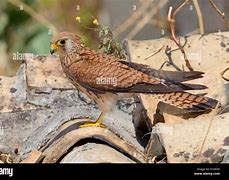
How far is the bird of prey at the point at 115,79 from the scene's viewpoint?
126 inches

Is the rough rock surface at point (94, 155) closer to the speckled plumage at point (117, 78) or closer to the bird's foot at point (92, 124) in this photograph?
the bird's foot at point (92, 124)

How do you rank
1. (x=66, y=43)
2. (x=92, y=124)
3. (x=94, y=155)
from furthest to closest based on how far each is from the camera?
(x=66, y=43) < (x=92, y=124) < (x=94, y=155)

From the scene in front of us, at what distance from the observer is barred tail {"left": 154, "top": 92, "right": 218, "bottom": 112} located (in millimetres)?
3197

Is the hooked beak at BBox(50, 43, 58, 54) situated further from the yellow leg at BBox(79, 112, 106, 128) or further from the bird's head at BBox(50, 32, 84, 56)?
the yellow leg at BBox(79, 112, 106, 128)

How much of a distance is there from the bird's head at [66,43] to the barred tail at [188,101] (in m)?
0.28

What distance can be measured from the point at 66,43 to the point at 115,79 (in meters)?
0.19

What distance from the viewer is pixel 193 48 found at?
11.1ft

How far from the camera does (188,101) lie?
126 inches

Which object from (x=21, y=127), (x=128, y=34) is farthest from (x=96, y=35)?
(x=21, y=127)

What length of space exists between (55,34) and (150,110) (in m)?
0.38
